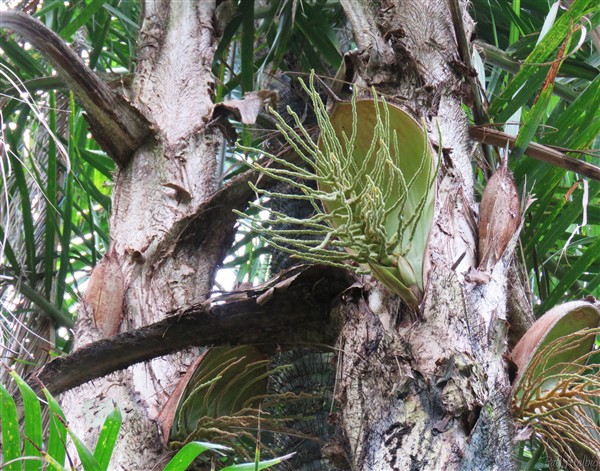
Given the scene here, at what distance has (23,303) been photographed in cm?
185

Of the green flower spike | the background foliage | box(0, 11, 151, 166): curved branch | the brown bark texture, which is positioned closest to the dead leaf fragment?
the brown bark texture

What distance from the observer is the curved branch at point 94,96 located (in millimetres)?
1398

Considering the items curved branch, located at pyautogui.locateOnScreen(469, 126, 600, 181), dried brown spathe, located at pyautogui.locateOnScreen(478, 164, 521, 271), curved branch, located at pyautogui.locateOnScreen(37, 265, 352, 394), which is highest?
curved branch, located at pyautogui.locateOnScreen(469, 126, 600, 181)

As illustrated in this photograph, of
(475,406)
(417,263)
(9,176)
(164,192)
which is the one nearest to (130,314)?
(164,192)

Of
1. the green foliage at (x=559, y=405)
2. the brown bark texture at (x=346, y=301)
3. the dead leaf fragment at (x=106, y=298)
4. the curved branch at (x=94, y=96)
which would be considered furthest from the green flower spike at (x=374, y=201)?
the curved branch at (x=94, y=96)

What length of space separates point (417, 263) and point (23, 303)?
1.19 metres


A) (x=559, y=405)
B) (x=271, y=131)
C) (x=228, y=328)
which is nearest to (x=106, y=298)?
(x=228, y=328)

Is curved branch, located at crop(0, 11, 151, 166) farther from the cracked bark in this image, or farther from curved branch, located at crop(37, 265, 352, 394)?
the cracked bark

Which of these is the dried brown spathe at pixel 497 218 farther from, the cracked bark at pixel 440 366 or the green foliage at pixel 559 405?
the green foliage at pixel 559 405

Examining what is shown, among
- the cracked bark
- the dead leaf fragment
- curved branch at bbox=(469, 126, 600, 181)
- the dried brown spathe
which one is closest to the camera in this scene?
the cracked bark

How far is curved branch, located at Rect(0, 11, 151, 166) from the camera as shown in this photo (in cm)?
140

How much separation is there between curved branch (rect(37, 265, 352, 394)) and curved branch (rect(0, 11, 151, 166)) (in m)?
0.57

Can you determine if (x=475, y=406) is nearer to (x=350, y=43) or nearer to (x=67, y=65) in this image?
(x=67, y=65)

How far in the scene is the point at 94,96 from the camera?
4.92ft
